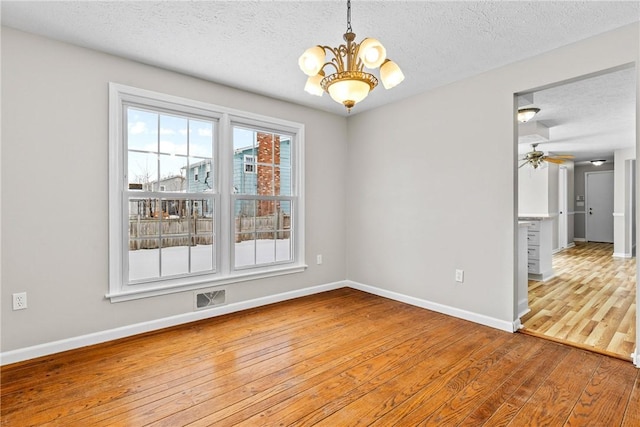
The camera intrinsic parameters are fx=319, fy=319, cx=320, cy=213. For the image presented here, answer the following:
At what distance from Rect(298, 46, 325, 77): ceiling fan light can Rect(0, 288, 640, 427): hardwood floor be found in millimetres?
1986

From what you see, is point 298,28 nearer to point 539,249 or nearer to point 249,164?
point 249,164

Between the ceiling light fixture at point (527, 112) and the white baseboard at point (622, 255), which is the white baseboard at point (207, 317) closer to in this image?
the ceiling light fixture at point (527, 112)

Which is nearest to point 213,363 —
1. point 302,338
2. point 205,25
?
point 302,338

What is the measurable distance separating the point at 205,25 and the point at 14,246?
219 centimetres

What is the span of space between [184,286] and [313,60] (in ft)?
8.26

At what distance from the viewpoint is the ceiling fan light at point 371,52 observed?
1.73m

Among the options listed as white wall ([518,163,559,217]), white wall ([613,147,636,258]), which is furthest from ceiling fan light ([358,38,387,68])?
white wall ([613,147,636,258])

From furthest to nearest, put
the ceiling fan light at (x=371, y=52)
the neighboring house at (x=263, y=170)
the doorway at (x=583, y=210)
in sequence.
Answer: the neighboring house at (x=263, y=170)
the doorway at (x=583, y=210)
the ceiling fan light at (x=371, y=52)

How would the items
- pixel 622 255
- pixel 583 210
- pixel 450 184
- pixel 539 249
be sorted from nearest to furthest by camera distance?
pixel 450 184, pixel 539 249, pixel 622 255, pixel 583 210

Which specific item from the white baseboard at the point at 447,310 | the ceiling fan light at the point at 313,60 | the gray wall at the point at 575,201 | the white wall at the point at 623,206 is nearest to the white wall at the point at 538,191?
the white wall at the point at 623,206

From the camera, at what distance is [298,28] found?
2404mm

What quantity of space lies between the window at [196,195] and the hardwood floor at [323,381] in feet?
2.19

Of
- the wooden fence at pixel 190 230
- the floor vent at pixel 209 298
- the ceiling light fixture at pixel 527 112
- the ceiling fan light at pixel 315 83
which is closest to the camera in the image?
the ceiling fan light at pixel 315 83

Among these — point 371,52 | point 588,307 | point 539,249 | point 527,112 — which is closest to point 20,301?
point 371,52
